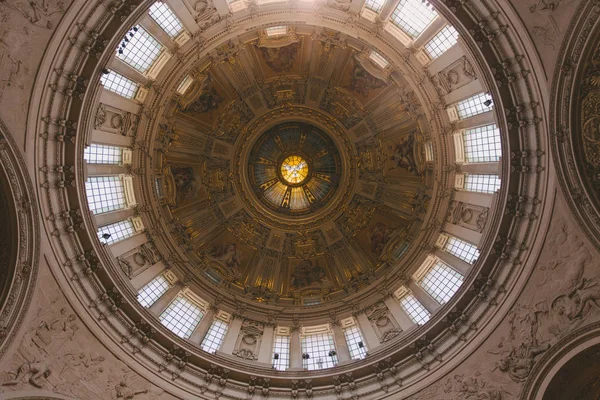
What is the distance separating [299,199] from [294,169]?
2622 millimetres

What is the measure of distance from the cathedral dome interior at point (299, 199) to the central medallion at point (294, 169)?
17cm

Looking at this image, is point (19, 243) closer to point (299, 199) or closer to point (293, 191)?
point (293, 191)

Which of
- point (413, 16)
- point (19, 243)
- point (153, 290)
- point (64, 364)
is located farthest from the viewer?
point (153, 290)

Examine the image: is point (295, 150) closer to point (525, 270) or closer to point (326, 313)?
point (326, 313)

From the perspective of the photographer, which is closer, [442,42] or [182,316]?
[442,42]

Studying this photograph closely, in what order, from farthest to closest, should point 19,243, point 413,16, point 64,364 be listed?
point 413,16, point 64,364, point 19,243

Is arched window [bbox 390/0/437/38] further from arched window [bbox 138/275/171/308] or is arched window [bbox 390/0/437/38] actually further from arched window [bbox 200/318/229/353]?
arched window [bbox 138/275/171/308]

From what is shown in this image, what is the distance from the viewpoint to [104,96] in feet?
75.7

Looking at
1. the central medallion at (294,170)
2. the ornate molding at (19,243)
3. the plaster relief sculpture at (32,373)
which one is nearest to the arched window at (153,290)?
the plaster relief sculpture at (32,373)

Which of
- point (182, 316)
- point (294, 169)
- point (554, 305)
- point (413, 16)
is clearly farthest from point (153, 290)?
point (413, 16)

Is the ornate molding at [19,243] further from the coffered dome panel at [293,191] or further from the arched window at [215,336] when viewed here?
the arched window at [215,336]

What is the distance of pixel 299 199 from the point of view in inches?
1489

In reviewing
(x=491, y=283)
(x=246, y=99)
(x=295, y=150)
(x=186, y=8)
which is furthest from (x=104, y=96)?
(x=491, y=283)

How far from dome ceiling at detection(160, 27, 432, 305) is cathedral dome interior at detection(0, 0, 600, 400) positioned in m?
0.18
